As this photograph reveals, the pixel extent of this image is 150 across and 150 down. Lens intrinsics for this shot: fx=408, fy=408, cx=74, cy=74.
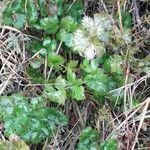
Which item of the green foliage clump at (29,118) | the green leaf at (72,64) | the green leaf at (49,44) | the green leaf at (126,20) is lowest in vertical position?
the green foliage clump at (29,118)

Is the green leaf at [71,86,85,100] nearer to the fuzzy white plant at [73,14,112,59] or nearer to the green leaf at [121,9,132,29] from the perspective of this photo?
the fuzzy white plant at [73,14,112,59]

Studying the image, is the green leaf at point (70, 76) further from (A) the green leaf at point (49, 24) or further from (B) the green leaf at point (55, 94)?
(A) the green leaf at point (49, 24)

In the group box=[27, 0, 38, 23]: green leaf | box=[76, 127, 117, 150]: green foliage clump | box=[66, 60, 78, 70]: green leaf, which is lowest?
box=[76, 127, 117, 150]: green foliage clump

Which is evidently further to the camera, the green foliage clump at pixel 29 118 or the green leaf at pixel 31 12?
the green leaf at pixel 31 12

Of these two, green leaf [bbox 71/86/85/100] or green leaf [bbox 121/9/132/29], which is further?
green leaf [bbox 121/9/132/29]

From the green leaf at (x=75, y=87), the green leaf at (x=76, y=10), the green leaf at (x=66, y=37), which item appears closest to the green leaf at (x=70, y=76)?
the green leaf at (x=75, y=87)

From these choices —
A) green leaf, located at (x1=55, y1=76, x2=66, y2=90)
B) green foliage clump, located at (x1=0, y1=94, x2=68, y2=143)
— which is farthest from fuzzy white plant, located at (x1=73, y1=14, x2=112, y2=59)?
green foliage clump, located at (x1=0, y1=94, x2=68, y2=143)

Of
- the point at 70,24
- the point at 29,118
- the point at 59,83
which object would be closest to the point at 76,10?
the point at 70,24

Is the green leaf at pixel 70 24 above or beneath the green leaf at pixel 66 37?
above
